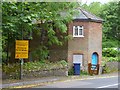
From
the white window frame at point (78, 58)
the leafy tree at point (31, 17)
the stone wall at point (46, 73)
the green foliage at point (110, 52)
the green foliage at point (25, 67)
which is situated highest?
the leafy tree at point (31, 17)

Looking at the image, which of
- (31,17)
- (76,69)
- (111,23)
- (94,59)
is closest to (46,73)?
(76,69)

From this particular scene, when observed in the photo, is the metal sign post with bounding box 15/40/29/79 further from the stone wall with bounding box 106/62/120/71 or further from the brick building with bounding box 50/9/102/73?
the stone wall with bounding box 106/62/120/71

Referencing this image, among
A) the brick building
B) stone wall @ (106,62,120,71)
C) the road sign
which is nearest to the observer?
the road sign

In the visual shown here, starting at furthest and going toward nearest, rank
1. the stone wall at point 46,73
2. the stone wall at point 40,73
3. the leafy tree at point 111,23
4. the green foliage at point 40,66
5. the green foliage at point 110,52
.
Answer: the leafy tree at point 111,23
the green foliage at point 110,52
the green foliage at point 40,66
the stone wall at point 46,73
the stone wall at point 40,73

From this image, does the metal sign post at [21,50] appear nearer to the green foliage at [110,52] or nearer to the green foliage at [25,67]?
the green foliage at [25,67]

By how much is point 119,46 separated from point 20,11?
30.3 metres

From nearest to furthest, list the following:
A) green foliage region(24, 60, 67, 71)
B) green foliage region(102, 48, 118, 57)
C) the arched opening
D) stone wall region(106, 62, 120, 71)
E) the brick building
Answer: green foliage region(24, 60, 67, 71) → the brick building → the arched opening → stone wall region(106, 62, 120, 71) → green foliage region(102, 48, 118, 57)

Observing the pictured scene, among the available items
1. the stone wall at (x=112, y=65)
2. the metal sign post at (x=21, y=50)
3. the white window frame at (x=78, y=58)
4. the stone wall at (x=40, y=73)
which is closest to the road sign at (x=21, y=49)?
the metal sign post at (x=21, y=50)

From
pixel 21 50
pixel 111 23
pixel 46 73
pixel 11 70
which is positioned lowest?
pixel 46 73

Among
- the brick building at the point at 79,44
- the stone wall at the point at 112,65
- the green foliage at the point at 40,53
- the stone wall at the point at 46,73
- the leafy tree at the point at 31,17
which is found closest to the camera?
the leafy tree at the point at 31,17

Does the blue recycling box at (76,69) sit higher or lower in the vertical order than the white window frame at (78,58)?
lower

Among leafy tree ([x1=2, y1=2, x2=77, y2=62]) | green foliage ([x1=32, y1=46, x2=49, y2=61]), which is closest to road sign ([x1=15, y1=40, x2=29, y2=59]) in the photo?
leafy tree ([x1=2, y1=2, x2=77, y2=62])

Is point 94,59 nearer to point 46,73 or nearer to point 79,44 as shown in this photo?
point 79,44

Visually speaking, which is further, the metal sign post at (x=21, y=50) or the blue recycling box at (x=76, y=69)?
the blue recycling box at (x=76, y=69)
